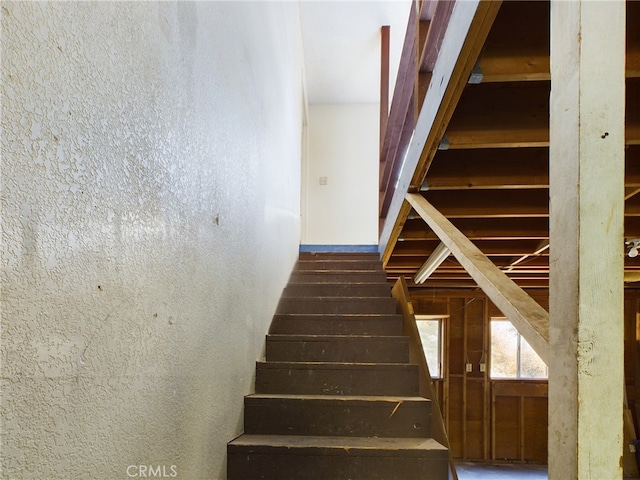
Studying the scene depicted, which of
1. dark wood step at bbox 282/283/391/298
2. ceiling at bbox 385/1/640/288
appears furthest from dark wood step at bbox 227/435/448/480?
dark wood step at bbox 282/283/391/298

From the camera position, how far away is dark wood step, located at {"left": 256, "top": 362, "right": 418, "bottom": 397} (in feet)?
6.68

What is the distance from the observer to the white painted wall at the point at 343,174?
6465 millimetres

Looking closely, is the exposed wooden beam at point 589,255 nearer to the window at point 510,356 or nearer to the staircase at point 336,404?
the staircase at point 336,404

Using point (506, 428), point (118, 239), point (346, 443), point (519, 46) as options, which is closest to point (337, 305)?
point (346, 443)

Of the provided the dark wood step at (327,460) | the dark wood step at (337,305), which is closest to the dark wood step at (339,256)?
the dark wood step at (337,305)

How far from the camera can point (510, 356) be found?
669 centimetres

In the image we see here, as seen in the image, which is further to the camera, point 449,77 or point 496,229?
point 496,229

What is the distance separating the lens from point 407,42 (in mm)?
2533

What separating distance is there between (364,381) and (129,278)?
4.64ft

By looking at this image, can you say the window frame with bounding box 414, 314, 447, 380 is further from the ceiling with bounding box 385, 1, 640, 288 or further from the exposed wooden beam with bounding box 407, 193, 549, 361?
the exposed wooden beam with bounding box 407, 193, 549, 361

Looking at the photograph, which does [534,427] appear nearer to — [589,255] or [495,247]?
[495,247]

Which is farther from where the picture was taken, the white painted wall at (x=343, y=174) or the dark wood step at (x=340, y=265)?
the white painted wall at (x=343, y=174)

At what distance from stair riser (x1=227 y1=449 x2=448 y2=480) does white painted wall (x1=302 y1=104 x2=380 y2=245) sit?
481cm

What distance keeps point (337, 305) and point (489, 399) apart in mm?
4771
